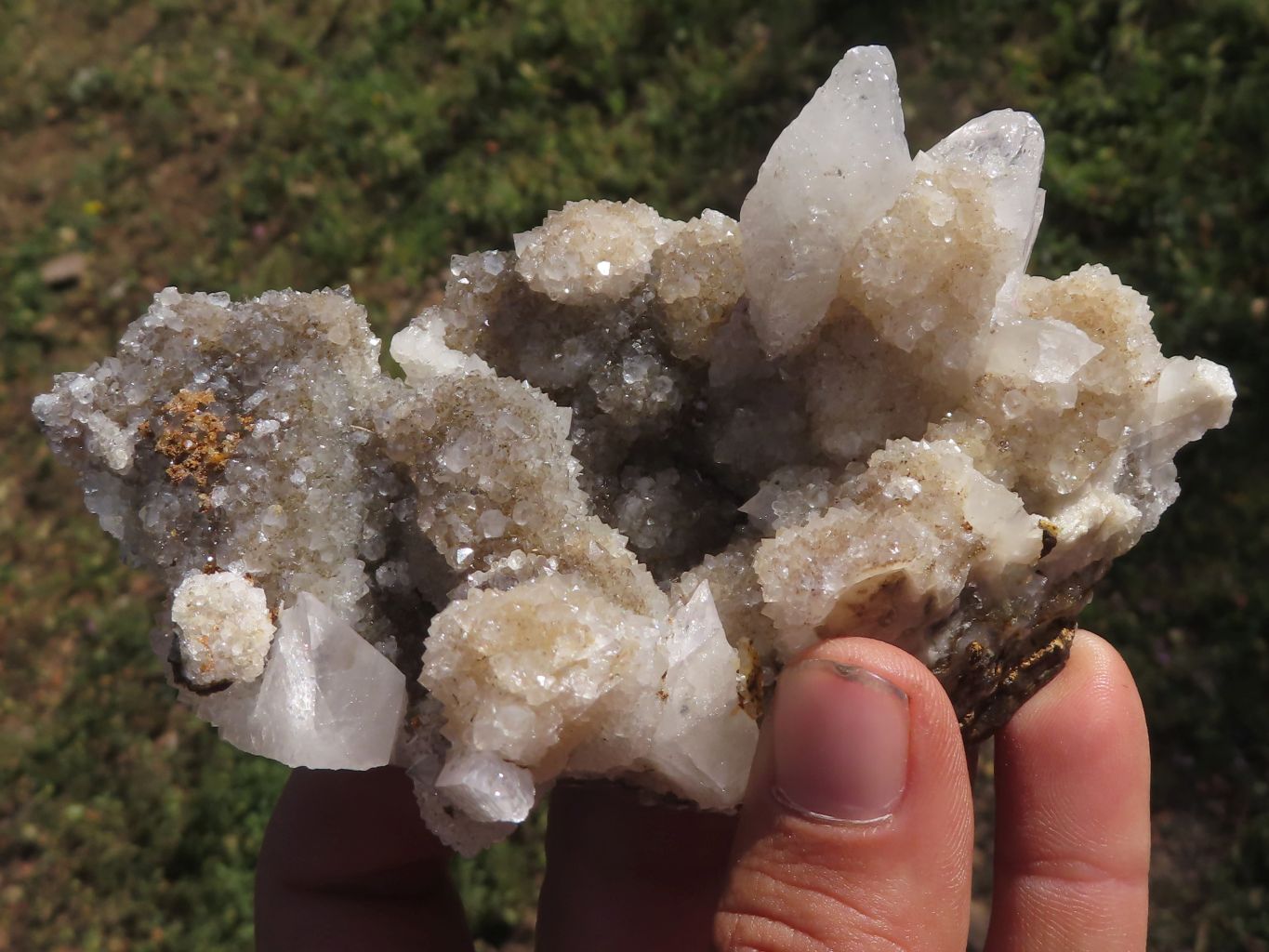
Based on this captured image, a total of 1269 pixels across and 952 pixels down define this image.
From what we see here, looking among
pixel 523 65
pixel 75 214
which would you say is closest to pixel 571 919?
pixel 523 65

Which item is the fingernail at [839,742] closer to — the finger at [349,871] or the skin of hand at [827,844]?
the skin of hand at [827,844]

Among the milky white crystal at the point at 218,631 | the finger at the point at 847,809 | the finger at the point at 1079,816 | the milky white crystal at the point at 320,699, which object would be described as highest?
the milky white crystal at the point at 218,631

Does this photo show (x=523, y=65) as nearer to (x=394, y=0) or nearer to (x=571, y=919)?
(x=394, y=0)

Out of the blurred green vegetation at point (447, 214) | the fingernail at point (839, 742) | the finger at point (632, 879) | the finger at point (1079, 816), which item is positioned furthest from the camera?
the blurred green vegetation at point (447, 214)

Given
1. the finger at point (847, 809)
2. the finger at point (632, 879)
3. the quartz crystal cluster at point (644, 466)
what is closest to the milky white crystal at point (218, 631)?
the quartz crystal cluster at point (644, 466)

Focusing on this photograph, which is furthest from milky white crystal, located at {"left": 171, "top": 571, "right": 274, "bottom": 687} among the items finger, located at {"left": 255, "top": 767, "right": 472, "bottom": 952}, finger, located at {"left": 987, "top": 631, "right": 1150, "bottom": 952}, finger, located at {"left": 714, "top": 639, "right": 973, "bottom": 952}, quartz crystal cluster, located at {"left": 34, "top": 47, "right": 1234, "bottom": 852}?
finger, located at {"left": 987, "top": 631, "right": 1150, "bottom": 952}

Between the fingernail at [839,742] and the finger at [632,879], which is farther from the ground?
the fingernail at [839,742]

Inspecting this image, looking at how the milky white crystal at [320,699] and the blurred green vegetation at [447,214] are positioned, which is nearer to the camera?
the milky white crystal at [320,699]
